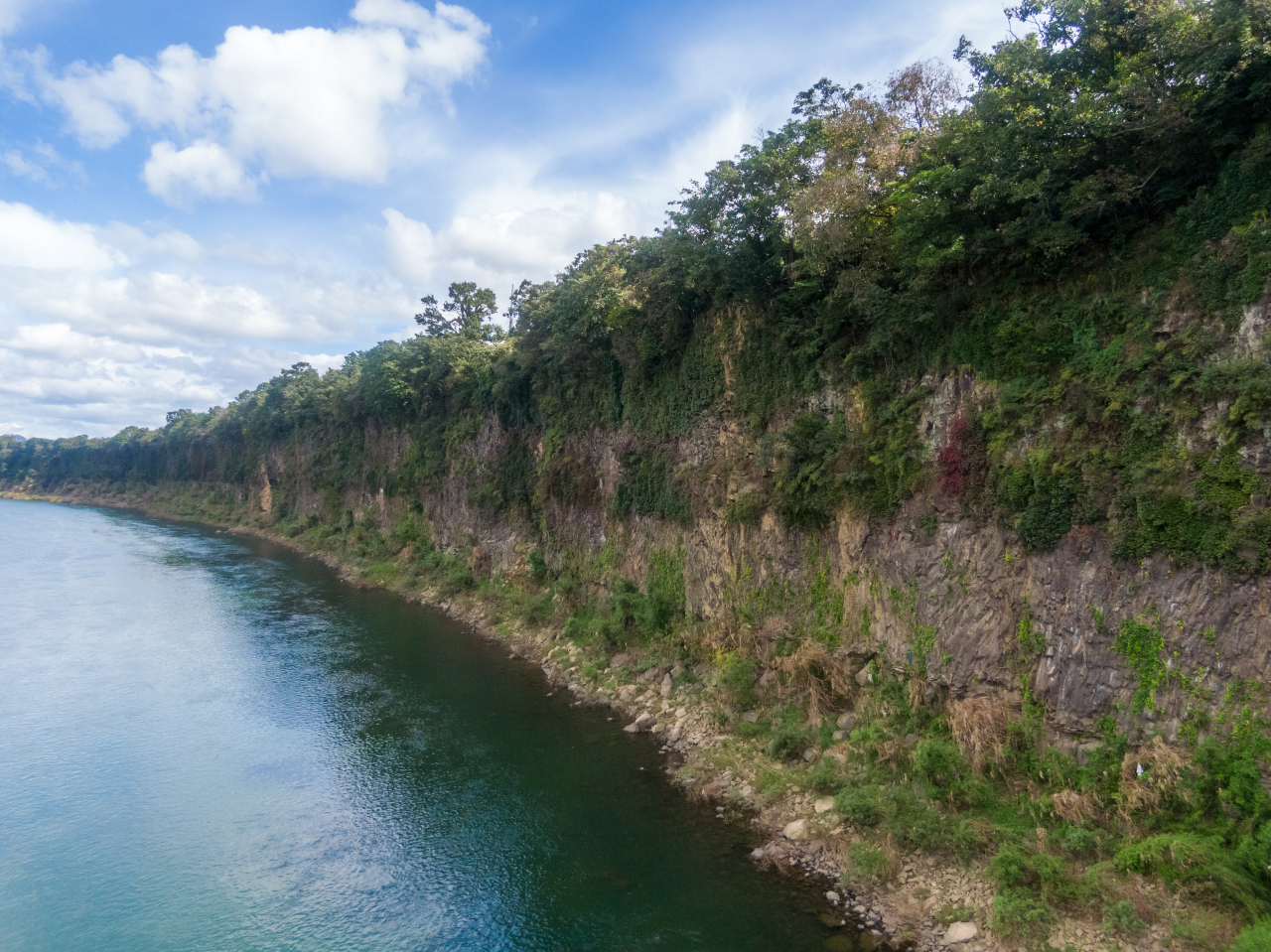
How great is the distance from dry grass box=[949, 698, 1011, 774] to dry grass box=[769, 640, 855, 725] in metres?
2.98

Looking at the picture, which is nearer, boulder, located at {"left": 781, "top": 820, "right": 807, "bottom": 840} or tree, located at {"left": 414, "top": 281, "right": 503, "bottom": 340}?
boulder, located at {"left": 781, "top": 820, "right": 807, "bottom": 840}

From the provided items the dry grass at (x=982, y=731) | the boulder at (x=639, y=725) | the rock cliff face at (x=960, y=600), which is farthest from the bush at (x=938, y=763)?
the boulder at (x=639, y=725)

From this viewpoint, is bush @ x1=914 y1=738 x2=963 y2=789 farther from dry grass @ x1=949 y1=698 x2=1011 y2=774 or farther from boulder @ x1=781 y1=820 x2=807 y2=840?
boulder @ x1=781 y1=820 x2=807 y2=840

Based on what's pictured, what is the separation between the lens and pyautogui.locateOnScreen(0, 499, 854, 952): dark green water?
37.4ft

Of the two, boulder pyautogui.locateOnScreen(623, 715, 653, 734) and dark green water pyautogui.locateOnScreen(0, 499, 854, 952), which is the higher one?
boulder pyautogui.locateOnScreen(623, 715, 653, 734)

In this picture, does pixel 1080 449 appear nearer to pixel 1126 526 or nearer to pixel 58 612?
pixel 1126 526

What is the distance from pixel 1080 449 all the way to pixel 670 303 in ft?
40.6

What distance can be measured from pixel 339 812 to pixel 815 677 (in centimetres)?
1082

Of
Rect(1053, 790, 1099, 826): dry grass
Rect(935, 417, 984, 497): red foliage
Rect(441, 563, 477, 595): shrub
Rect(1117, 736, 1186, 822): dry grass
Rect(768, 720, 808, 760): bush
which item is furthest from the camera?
Rect(441, 563, 477, 595): shrub

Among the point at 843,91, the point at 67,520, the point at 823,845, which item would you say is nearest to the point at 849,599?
the point at 823,845

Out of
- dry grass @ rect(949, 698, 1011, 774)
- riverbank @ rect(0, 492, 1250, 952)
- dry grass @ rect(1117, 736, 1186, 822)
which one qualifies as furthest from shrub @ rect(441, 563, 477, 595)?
dry grass @ rect(1117, 736, 1186, 822)

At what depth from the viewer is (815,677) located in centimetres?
1602

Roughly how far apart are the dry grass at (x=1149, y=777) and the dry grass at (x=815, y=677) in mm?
5694

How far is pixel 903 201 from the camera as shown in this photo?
13.6 metres
